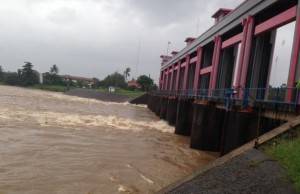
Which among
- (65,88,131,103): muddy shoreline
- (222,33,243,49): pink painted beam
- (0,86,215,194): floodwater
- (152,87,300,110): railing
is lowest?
(65,88,131,103): muddy shoreline

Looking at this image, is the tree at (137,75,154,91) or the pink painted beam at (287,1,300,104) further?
the tree at (137,75,154,91)

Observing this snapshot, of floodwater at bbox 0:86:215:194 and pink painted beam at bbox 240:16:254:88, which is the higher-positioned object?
pink painted beam at bbox 240:16:254:88

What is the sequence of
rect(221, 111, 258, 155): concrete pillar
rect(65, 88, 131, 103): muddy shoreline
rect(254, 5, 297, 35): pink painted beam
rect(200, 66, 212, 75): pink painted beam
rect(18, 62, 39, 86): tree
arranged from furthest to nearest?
rect(18, 62, 39, 86): tree
rect(65, 88, 131, 103): muddy shoreline
rect(200, 66, 212, 75): pink painted beam
rect(254, 5, 297, 35): pink painted beam
rect(221, 111, 258, 155): concrete pillar

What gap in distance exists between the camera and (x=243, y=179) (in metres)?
5.61

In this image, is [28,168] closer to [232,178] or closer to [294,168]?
[232,178]

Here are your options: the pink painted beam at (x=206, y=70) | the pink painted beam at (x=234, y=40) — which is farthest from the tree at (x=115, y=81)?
the pink painted beam at (x=234, y=40)

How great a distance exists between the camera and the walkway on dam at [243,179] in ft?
17.4

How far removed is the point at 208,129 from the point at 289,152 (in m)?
9.44

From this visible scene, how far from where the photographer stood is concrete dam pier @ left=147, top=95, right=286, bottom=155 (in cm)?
1190

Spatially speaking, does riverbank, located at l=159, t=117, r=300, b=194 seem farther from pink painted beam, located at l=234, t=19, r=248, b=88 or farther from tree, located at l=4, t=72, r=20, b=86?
tree, located at l=4, t=72, r=20, b=86

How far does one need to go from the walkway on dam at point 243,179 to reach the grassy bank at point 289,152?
10cm

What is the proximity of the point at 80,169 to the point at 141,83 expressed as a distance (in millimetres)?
101060

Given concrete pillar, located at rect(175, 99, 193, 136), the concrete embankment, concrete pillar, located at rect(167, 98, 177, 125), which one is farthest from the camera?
concrete pillar, located at rect(167, 98, 177, 125)

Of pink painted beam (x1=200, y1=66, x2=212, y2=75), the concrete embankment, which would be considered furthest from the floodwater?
pink painted beam (x1=200, y1=66, x2=212, y2=75)
